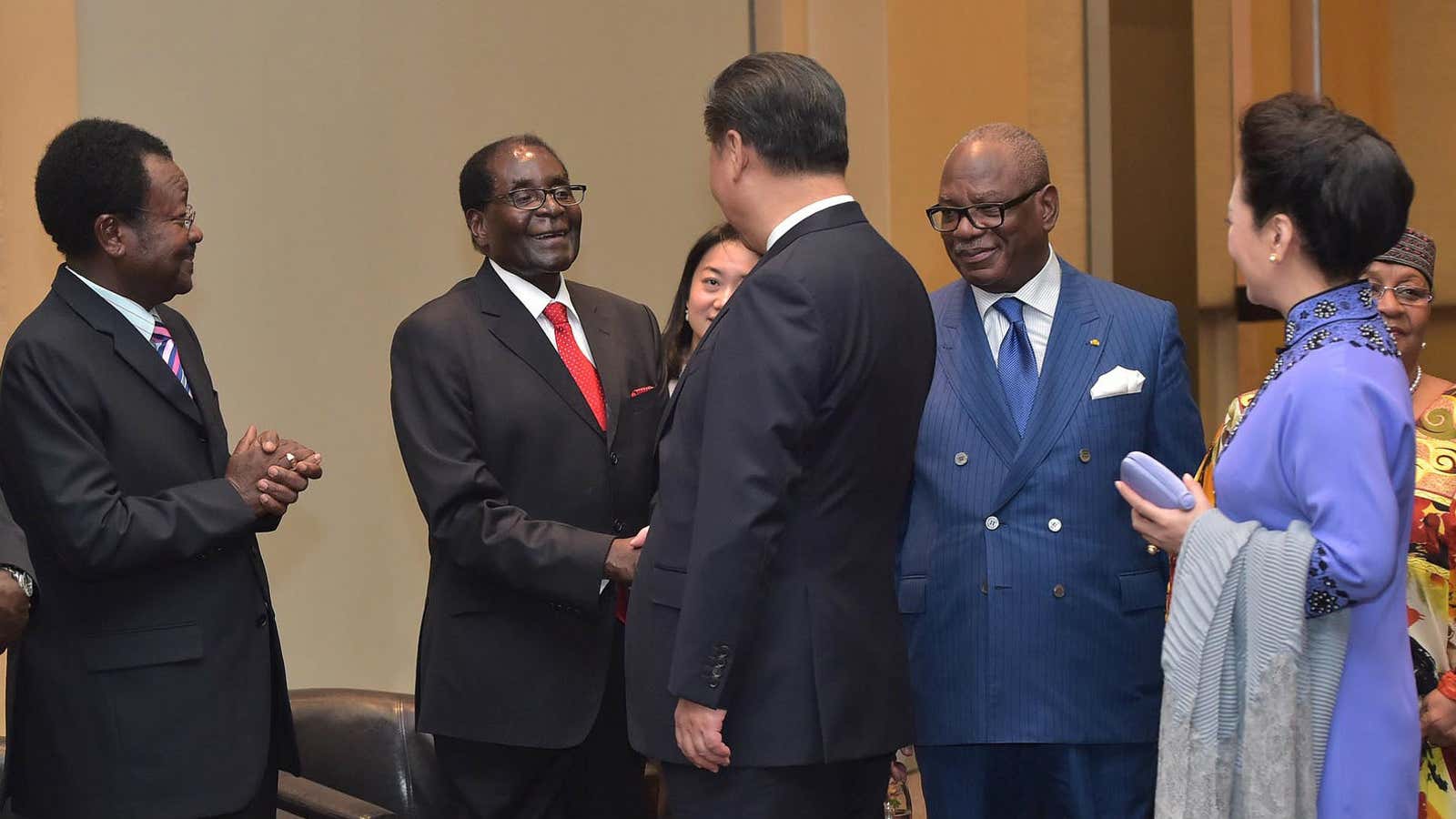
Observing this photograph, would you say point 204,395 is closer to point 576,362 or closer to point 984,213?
point 576,362

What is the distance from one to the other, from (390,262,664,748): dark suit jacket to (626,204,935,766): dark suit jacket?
67 cm

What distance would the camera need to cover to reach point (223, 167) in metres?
4.14

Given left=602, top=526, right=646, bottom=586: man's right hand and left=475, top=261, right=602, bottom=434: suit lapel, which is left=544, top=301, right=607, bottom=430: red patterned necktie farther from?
left=602, top=526, right=646, bottom=586: man's right hand

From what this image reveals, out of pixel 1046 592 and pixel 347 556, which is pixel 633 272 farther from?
pixel 1046 592

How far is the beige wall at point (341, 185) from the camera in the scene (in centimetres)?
410

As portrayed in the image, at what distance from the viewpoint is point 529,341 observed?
3.19 m

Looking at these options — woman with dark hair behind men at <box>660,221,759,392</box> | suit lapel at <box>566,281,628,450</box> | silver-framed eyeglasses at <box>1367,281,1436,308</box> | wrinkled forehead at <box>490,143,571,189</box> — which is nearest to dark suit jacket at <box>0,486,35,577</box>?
suit lapel at <box>566,281,628,450</box>

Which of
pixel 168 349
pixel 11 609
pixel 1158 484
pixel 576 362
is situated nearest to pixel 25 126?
pixel 168 349

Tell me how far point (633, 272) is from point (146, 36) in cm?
176

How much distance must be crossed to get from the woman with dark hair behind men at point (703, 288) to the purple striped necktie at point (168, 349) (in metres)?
1.05

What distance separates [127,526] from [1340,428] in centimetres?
198

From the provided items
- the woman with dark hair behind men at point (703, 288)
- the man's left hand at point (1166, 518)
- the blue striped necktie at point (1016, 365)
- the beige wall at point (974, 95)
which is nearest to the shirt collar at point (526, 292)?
the woman with dark hair behind men at point (703, 288)

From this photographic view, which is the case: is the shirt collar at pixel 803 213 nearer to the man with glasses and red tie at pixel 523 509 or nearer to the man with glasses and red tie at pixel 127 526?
the man with glasses and red tie at pixel 523 509

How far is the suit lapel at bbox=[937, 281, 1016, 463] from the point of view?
2.89 meters
